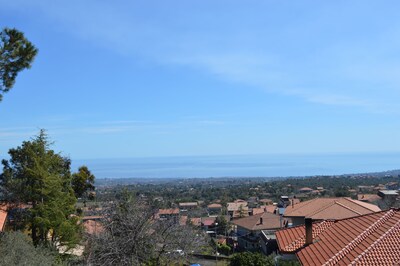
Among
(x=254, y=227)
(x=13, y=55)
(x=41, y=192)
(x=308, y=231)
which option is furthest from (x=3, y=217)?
(x=254, y=227)

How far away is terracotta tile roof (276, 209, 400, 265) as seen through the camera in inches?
459

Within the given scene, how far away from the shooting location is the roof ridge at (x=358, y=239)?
1252 cm

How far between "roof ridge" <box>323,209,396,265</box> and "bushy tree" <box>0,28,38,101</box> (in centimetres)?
1059

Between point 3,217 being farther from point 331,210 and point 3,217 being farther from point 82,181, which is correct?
point 331,210

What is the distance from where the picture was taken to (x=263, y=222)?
45.8m

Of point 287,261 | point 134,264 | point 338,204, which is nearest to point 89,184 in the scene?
point 134,264

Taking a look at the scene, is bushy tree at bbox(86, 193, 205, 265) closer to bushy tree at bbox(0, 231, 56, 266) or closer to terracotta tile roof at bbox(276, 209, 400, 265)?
bushy tree at bbox(0, 231, 56, 266)

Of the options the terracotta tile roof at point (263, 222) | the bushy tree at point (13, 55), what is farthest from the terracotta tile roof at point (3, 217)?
the terracotta tile roof at point (263, 222)

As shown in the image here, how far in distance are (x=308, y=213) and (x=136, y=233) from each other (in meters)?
15.6

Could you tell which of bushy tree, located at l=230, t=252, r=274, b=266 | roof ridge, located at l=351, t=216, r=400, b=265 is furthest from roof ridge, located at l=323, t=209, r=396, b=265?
bushy tree, located at l=230, t=252, r=274, b=266

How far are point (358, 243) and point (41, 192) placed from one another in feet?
48.1

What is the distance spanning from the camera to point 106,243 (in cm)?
1873

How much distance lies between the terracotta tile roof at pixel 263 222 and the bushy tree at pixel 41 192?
24596mm

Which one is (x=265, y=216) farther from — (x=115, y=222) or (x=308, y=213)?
(x=115, y=222)
